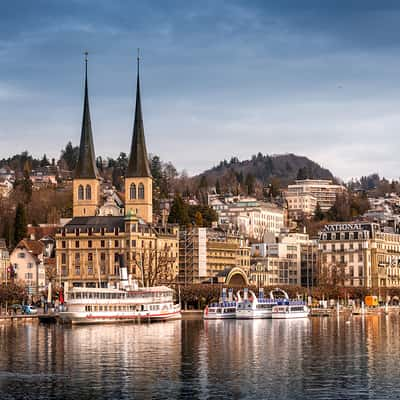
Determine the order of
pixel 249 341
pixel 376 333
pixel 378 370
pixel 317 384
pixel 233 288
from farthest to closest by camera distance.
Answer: pixel 233 288, pixel 376 333, pixel 249 341, pixel 378 370, pixel 317 384

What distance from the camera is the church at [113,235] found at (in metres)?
159

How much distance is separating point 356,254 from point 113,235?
4228 cm

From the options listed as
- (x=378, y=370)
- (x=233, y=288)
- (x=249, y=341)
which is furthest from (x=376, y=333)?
(x=233, y=288)

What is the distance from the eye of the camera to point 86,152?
172 m

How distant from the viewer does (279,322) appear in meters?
126

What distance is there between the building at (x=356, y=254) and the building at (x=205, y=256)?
14413 mm

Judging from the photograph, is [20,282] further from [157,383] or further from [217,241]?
[157,383]

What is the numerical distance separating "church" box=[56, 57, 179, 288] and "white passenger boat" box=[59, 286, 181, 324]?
24.5m

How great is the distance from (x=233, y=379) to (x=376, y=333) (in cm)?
4057

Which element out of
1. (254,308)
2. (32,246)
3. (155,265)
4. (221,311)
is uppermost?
(32,246)

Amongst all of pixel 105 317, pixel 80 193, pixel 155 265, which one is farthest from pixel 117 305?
pixel 80 193

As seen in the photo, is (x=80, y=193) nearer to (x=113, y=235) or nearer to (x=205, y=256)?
(x=113, y=235)

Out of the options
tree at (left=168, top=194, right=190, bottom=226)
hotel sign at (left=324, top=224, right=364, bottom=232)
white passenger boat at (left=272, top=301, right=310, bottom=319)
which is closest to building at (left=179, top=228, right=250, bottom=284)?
tree at (left=168, top=194, right=190, bottom=226)

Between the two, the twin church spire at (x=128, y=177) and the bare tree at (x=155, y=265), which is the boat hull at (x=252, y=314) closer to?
the bare tree at (x=155, y=265)
